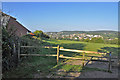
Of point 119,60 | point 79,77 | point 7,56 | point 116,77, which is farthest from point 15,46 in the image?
point 119,60

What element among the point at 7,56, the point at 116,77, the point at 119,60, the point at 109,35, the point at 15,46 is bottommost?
the point at 116,77

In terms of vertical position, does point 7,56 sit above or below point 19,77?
above

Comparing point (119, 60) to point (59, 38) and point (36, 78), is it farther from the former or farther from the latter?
point (59, 38)

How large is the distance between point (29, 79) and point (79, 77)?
1463 mm

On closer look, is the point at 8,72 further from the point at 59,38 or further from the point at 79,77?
the point at 59,38

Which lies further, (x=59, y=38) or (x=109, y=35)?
(x=59, y=38)

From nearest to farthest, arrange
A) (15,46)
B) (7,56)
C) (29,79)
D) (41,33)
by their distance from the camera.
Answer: (29,79), (7,56), (15,46), (41,33)

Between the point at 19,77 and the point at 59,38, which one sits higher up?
the point at 59,38

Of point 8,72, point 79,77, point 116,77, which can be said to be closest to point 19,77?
point 8,72

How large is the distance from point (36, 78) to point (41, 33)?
6599 mm

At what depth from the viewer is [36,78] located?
2.84m

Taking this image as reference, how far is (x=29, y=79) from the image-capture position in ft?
9.09

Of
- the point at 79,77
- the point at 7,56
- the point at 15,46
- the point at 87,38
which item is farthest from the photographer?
the point at 87,38

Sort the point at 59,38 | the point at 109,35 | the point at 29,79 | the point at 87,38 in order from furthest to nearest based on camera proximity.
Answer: the point at 59,38, the point at 87,38, the point at 109,35, the point at 29,79
